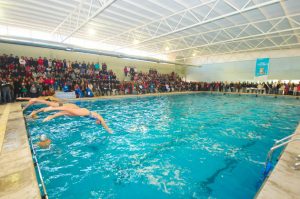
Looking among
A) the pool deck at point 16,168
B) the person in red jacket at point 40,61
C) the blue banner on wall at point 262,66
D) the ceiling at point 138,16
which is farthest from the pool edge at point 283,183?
the blue banner on wall at point 262,66

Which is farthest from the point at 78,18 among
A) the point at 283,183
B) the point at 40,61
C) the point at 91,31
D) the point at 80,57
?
the point at 283,183

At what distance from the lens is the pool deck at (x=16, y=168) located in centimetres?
199

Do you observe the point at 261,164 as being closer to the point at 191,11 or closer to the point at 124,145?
the point at 124,145

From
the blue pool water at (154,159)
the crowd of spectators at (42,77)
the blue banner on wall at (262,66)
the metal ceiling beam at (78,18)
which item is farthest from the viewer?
the blue banner on wall at (262,66)

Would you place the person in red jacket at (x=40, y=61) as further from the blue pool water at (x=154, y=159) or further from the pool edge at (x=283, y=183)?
the pool edge at (x=283, y=183)

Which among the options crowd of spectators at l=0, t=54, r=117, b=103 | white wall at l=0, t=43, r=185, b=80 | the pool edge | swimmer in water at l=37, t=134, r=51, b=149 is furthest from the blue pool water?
white wall at l=0, t=43, r=185, b=80

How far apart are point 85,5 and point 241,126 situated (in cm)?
896

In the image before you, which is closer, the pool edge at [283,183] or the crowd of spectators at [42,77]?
the pool edge at [283,183]

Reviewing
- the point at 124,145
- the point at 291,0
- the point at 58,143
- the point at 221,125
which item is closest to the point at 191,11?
the point at 291,0

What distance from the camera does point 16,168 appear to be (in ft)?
8.18

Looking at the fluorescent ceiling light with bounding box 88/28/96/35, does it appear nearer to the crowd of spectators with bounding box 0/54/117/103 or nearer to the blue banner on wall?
the crowd of spectators with bounding box 0/54/117/103

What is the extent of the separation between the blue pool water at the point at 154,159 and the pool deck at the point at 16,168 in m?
0.42

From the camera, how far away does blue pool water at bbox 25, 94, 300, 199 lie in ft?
8.64

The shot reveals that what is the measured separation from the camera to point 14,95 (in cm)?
924
